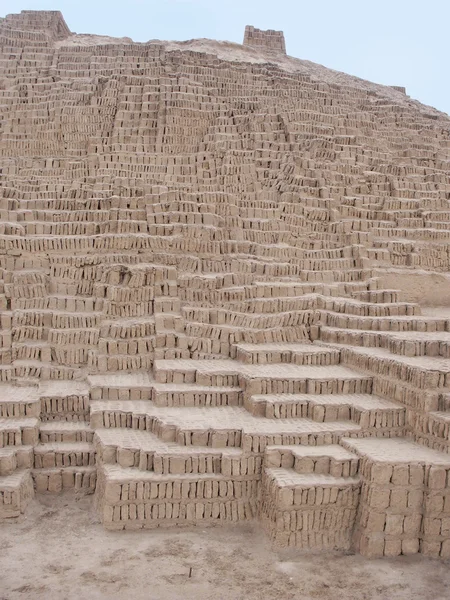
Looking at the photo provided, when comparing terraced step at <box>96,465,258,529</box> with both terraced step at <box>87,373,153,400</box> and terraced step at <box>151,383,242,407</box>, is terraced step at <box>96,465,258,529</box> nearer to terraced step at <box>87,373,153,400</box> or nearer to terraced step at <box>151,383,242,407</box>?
terraced step at <box>151,383,242,407</box>

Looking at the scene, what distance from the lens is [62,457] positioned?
300 inches

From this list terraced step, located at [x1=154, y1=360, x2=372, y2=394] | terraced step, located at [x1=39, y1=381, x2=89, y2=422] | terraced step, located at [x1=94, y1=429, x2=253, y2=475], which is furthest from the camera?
terraced step, located at [x1=39, y1=381, x2=89, y2=422]

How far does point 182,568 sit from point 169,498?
0.86 meters

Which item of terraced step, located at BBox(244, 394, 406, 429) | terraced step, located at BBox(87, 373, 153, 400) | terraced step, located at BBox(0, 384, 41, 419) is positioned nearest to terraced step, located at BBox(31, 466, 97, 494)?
terraced step, located at BBox(0, 384, 41, 419)

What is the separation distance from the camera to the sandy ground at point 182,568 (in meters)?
5.85

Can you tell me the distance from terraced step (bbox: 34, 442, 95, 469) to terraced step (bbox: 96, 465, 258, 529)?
0.50 m

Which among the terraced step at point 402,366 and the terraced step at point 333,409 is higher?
the terraced step at point 402,366

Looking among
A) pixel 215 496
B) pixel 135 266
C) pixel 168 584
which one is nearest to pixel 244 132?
pixel 135 266

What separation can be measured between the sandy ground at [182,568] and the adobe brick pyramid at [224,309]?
0.21m

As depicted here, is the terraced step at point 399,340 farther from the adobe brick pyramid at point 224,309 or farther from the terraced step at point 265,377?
the terraced step at point 265,377

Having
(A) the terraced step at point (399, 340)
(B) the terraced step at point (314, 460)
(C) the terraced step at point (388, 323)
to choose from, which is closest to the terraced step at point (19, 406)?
(B) the terraced step at point (314, 460)

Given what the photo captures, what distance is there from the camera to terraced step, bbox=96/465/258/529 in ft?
22.3

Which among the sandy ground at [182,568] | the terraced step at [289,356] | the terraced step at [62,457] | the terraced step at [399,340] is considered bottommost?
the sandy ground at [182,568]

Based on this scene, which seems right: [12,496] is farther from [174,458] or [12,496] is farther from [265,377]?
[265,377]
